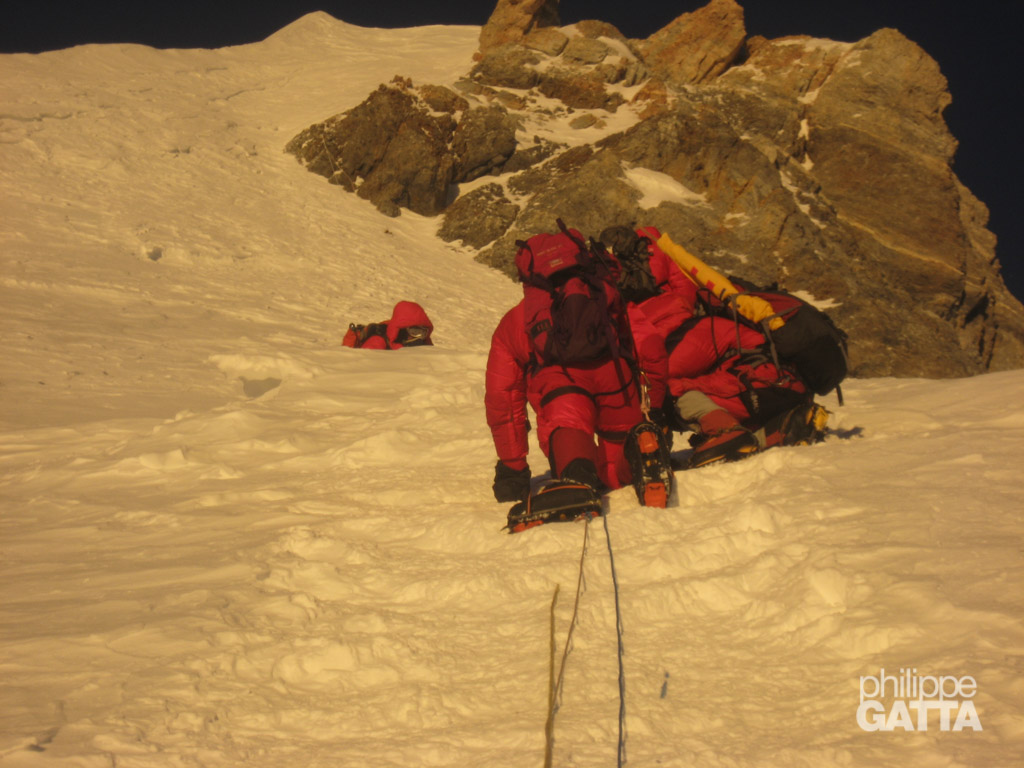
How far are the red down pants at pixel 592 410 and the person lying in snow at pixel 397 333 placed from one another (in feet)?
18.2

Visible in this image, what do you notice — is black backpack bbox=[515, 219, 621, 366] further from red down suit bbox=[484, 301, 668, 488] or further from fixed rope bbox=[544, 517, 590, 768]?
fixed rope bbox=[544, 517, 590, 768]

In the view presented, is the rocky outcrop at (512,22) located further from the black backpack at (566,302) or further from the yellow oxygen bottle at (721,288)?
the black backpack at (566,302)

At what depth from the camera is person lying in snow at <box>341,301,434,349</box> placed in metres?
9.16

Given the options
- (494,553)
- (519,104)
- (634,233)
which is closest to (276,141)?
(519,104)

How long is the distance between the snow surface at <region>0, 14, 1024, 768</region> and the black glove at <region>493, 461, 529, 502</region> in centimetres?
11

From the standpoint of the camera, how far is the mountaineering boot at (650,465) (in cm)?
342

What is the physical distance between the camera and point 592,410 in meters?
3.77

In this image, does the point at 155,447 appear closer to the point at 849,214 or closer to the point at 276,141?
the point at 276,141

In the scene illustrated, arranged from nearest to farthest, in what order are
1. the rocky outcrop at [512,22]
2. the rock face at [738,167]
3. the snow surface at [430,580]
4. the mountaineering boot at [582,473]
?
the snow surface at [430,580]
the mountaineering boot at [582,473]
the rock face at [738,167]
the rocky outcrop at [512,22]

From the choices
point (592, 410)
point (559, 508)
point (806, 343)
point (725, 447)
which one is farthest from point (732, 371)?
point (559, 508)

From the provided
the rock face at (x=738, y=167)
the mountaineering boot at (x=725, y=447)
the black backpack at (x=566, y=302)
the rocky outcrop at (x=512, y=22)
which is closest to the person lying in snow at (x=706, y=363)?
the mountaineering boot at (x=725, y=447)

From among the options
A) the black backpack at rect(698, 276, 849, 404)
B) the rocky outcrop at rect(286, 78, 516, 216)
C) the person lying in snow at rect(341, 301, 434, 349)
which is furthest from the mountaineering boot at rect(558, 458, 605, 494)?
the rocky outcrop at rect(286, 78, 516, 216)

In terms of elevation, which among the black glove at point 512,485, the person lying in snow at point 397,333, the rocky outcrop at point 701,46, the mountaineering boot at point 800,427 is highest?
the rocky outcrop at point 701,46

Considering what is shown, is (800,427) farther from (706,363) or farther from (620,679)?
(620,679)
